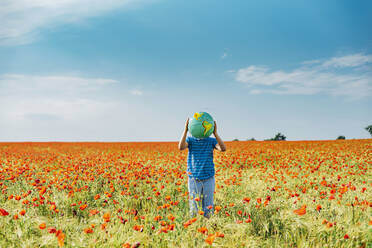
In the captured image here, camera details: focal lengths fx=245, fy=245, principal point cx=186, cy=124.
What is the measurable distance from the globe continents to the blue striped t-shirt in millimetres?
388

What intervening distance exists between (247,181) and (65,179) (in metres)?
5.18

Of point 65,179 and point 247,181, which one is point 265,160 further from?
point 65,179

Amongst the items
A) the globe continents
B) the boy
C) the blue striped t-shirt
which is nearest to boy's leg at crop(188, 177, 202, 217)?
the boy

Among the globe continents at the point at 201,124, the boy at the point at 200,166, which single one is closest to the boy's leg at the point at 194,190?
the boy at the point at 200,166

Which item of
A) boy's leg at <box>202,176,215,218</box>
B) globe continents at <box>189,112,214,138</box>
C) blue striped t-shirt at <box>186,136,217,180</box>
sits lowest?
boy's leg at <box>202,176,215,218</box>

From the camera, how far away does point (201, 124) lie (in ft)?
11.9

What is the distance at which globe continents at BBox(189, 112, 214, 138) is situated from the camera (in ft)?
11.9

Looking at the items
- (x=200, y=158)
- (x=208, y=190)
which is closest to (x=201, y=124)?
(x=200, y=158)

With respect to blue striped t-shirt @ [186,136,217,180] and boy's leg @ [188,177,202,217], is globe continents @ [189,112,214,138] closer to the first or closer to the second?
blue striped t-shirt @ [186,136,217,180]

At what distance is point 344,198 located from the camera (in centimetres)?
526

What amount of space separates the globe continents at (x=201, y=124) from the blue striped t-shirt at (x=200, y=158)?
15.3 inches

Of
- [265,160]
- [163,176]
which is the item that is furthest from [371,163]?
[163,176]

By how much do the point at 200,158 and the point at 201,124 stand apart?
70 cm

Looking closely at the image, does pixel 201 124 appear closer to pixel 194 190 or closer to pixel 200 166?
pixel 200 166
